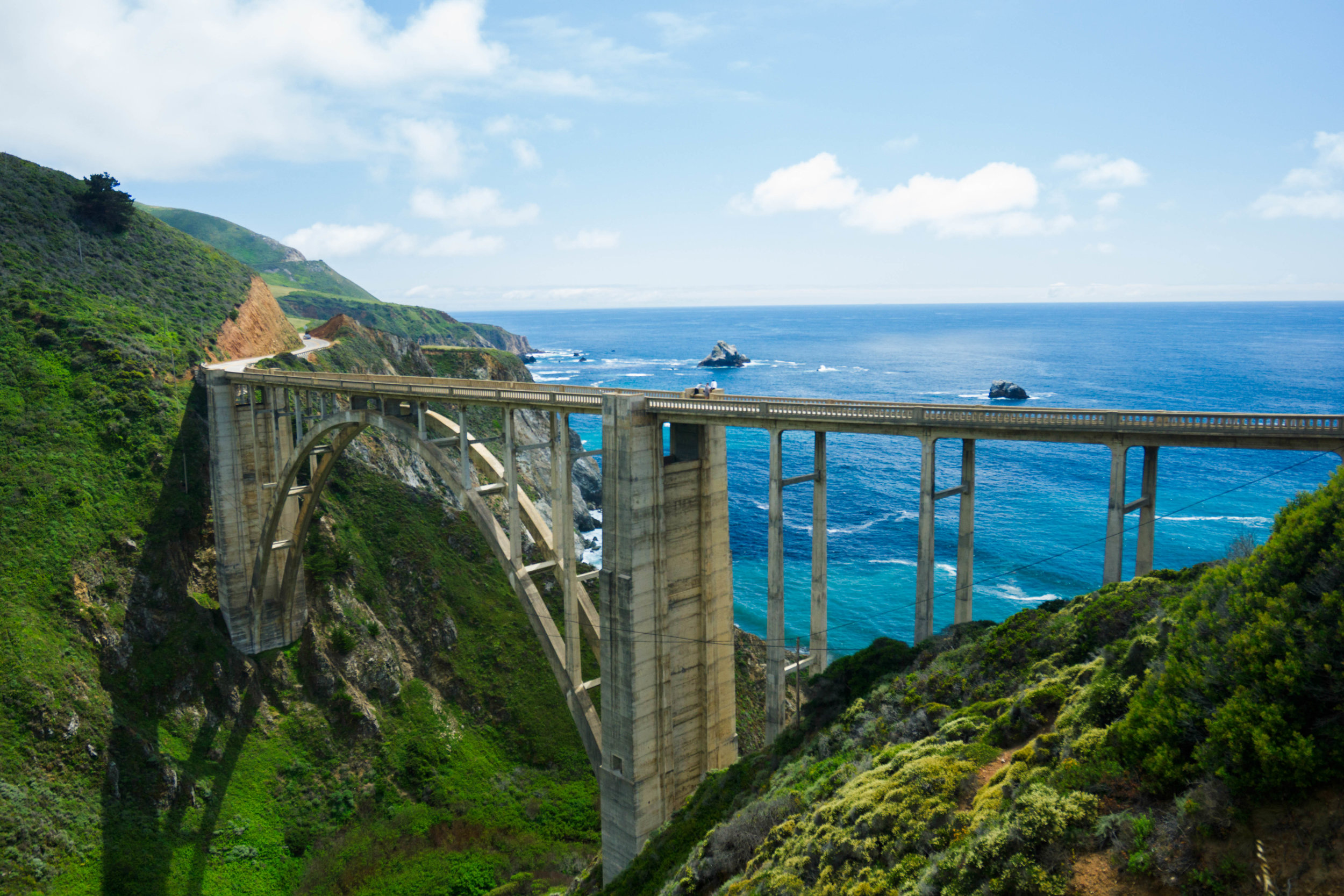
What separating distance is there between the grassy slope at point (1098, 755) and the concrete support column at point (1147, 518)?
0.82 m

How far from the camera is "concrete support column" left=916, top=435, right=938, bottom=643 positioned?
18.3 m

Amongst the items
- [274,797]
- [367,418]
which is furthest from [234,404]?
[274,797]

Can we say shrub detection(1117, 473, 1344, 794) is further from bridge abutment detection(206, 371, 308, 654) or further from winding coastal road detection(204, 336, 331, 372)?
winding coastal road detection(204, 336, 331, 372)

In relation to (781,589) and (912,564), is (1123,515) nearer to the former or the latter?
(781,589)

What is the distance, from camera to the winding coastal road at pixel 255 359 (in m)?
46.2

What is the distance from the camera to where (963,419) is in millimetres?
18219

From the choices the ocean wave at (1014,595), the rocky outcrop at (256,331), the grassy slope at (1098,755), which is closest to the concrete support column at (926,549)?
the grassy slope at (1098,755)

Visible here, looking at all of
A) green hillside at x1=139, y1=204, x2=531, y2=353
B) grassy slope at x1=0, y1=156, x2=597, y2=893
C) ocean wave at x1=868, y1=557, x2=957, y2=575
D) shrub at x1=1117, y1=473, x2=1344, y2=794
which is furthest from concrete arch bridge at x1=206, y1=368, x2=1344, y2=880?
green hillside at x1=139, y1=204, x2=531, y2=353

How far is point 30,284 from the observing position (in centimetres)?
4822

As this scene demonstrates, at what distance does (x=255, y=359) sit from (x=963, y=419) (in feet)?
184

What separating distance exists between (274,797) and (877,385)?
350 ft

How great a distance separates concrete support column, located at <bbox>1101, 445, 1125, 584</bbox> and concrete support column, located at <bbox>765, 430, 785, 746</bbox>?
7.86 metres

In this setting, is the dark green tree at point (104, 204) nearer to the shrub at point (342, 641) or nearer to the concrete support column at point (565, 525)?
the shrub at point (342, 641)

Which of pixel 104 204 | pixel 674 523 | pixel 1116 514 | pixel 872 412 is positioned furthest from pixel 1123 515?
pixel 104 204
